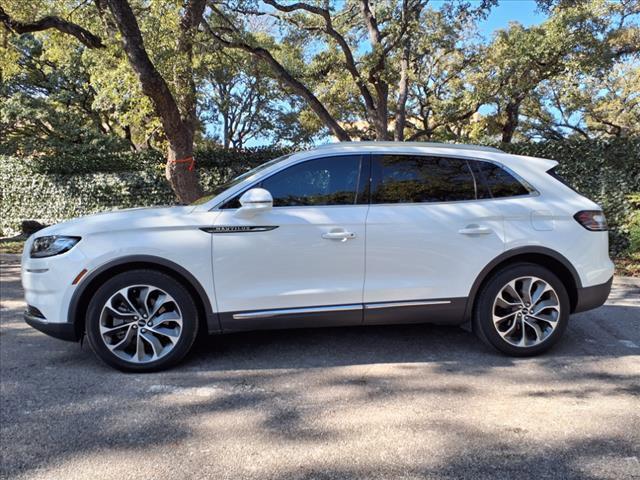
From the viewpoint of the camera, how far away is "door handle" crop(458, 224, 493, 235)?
3.96 meters

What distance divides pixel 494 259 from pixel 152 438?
2808 millimetres

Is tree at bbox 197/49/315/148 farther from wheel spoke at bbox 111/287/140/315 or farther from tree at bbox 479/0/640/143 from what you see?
wheel spoke at bbox 111/287/140/315

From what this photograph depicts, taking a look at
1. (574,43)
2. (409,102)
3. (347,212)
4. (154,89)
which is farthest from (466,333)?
(409,102)

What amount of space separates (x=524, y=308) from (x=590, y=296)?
0.58m

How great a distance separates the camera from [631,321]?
5.27 m

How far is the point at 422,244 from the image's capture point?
12.9ft

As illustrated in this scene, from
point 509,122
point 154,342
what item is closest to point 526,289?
point 154,342

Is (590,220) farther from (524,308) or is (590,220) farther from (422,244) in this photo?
(422,244)

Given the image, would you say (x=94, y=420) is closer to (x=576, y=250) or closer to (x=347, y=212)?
(x=347, y=212)

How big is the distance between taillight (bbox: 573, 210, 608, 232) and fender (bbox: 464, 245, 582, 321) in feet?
1.12

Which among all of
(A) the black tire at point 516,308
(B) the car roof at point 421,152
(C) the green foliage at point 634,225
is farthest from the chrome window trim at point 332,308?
(C) the green foliage at point 634,225

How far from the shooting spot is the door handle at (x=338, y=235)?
3824 millimetres

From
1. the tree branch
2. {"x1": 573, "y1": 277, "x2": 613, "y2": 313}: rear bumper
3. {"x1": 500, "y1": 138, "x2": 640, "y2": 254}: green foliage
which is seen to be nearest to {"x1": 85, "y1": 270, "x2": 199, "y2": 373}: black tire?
{"x1": 573, "y1": 277, "x2": 613, "y2": 313}: rear bumper

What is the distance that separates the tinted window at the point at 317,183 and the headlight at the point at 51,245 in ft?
3.98
